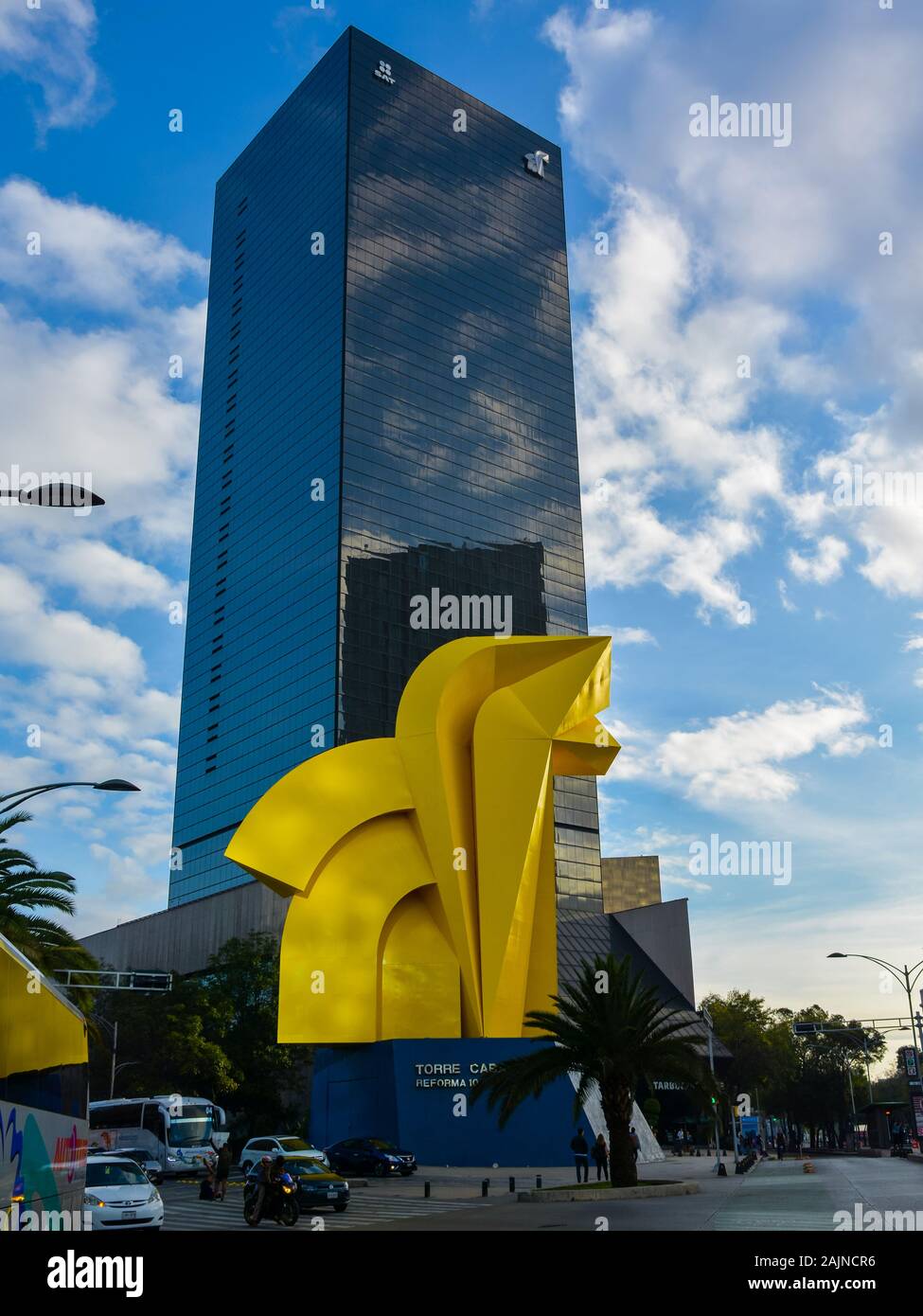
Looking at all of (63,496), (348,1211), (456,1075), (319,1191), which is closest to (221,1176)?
(348,1211)

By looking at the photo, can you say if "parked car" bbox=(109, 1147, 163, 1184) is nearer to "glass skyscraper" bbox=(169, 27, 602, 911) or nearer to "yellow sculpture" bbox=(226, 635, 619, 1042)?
"yellow sculpture" bbox=(226, 635, 619, 1042)

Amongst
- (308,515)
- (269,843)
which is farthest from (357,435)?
(269,843)

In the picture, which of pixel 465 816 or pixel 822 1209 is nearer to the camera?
pixel 822 1209

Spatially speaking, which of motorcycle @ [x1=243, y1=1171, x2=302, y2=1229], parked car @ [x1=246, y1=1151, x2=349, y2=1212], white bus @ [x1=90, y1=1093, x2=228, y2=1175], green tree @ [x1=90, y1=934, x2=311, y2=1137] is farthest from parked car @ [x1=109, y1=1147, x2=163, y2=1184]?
motorcycle @ [x1=243, y1=1171, x2=302, y2=1229]

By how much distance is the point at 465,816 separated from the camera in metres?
39.4

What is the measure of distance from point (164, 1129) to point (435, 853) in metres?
16.1

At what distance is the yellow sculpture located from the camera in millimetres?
37219

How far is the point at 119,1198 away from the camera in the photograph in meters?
19.0

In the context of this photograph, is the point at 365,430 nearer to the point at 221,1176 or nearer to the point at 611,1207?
the point at 221,1176

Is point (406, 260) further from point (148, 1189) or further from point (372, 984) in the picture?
point (148, 1189)

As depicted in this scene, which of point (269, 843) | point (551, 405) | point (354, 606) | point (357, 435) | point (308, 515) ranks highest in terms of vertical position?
point (551, 405)

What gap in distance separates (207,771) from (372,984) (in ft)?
287

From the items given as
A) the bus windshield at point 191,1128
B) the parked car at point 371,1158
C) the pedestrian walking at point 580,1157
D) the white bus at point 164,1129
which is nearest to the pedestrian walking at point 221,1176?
the parked car at point 371,1158

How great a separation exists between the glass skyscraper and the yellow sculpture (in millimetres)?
60813
